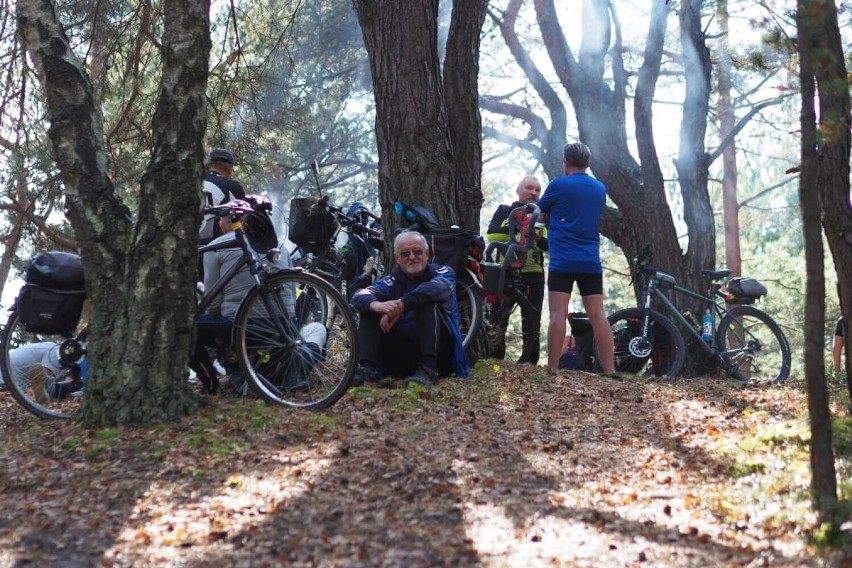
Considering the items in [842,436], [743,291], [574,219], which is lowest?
[842,436]

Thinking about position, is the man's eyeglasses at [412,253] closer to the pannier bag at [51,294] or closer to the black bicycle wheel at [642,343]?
the pannier bag at [51,294]

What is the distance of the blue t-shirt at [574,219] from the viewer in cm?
728

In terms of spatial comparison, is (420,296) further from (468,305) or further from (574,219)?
(574,219)

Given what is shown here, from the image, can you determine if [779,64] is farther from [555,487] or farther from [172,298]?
[172,298]

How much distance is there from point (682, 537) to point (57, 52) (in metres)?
3.97

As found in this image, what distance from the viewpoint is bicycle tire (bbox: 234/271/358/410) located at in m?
5.40

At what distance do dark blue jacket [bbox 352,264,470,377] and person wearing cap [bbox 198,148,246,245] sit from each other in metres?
1.04

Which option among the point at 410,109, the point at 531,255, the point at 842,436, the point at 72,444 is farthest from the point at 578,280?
the point at 72,444

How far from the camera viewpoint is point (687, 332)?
8883 mm

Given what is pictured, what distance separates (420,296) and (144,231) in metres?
1.65

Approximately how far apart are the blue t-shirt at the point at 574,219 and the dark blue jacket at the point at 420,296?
3.70 ft

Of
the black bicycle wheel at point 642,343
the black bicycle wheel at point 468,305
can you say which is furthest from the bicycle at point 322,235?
the black bicycle wheel at point 642,343

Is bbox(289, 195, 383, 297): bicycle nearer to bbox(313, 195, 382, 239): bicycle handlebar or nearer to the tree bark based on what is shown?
bbox(313, 195, 382, 239): bicycle handlebar

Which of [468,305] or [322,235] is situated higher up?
[322,235]
